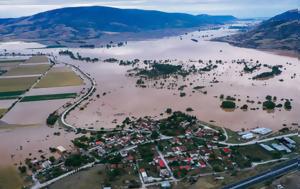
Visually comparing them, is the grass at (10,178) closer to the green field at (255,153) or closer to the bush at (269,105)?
the green field at (255,153)

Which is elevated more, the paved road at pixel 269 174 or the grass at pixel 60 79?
the grass at pixel 60 79

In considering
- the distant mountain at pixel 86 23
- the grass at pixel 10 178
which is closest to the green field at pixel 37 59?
the distant mountain at pixel 86 23

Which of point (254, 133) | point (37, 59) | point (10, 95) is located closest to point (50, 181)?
point (254, 133)

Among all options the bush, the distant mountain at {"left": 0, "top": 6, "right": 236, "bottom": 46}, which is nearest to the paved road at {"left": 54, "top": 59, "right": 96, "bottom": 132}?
the bush

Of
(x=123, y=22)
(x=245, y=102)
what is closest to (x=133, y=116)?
(x=245, y=102)

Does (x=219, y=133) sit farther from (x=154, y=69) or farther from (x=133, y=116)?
(x=154, y=69)
